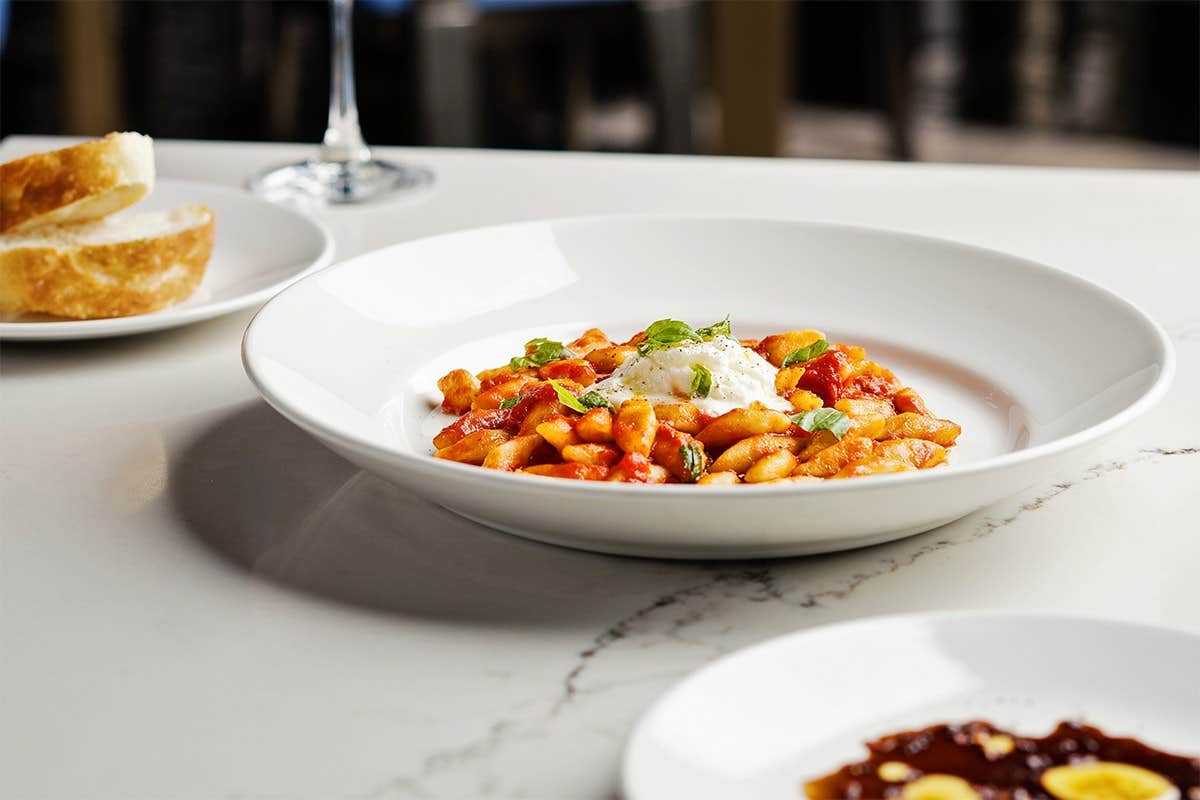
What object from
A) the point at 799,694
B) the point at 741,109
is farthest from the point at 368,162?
the point at 741,109

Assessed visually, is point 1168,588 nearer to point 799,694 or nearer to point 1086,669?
point 1086,669

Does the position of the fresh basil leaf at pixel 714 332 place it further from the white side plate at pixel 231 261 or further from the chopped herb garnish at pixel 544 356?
the white side plate at pixel 231 261

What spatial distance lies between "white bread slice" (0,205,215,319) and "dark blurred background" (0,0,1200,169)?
2.87 m

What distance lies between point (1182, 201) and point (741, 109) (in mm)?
2738

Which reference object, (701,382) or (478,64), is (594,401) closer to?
(701,382)

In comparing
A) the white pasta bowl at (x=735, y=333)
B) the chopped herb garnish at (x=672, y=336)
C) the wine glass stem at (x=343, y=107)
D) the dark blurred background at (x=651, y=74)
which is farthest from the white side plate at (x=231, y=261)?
the dark blurred background at (x=651, y=74)

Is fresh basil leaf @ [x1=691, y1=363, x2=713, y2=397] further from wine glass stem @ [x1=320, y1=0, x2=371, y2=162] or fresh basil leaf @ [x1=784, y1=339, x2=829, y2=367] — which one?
wine glass stem @ [x1=320, y1=0, x2=371, y2=162]

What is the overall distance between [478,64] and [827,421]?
4.18 metres

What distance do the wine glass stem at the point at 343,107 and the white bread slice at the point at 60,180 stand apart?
594 mm

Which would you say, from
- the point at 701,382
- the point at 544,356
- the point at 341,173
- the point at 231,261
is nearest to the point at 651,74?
the point at 341,173

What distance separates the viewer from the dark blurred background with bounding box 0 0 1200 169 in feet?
14.3

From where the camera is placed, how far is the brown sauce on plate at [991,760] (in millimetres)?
703

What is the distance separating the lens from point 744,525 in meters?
0.88

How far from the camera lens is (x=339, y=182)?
2.13 m
